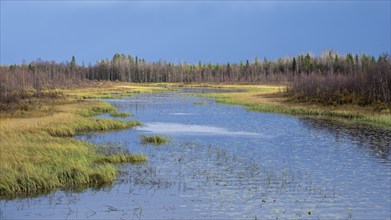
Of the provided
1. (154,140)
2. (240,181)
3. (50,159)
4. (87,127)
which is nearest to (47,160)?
(50,159)

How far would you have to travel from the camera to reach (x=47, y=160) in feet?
79.8

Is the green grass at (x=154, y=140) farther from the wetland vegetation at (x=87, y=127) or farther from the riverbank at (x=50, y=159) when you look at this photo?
the riverbank at (x=50, y=159)

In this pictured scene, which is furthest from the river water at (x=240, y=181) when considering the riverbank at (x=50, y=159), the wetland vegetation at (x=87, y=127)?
the riverbank at (x=50, y=159)

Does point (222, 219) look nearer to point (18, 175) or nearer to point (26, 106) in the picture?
point (18, 175)

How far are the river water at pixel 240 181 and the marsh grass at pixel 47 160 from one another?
1.07m

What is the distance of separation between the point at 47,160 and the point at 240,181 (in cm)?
947

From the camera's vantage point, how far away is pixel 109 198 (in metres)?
19.3

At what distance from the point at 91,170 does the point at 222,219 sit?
809 cm

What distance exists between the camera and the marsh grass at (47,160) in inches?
805

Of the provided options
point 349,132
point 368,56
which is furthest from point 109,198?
point 368,56

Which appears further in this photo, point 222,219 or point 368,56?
point 368,56

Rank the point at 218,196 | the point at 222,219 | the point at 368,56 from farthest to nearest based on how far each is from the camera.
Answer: the point at 368,56, the point at 218,196, the point at 222,219

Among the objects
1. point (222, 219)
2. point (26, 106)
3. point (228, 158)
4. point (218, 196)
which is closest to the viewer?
point (222, 219)

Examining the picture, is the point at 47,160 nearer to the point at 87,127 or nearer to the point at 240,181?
the point at 240,181
